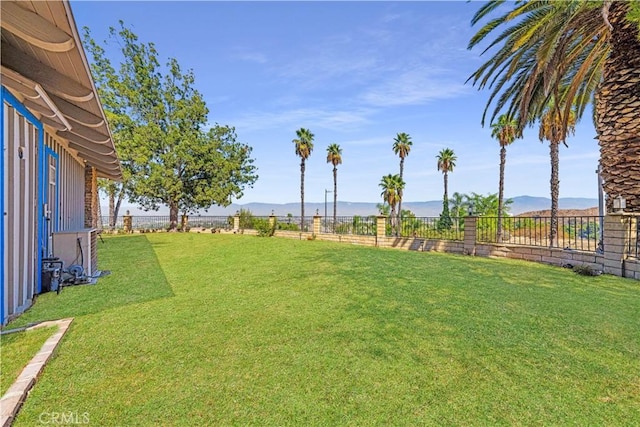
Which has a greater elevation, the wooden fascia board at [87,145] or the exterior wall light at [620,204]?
the wooden fascia board at [87,145]

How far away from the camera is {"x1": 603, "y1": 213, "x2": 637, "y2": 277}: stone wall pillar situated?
5855mm

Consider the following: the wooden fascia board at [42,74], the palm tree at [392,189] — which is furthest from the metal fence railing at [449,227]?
the palm tree at [392,189]

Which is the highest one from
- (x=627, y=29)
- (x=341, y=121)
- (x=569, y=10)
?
(x=341, y=121)

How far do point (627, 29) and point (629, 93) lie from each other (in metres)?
1.11

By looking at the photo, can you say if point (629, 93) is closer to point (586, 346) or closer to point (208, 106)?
point (586, 346)

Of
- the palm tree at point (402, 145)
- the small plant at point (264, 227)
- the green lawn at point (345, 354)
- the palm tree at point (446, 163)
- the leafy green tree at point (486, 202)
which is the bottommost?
the green lawn at point (345, 354)

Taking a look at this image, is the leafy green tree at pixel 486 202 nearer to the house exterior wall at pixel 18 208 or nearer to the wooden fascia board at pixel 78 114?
the wooden fascia board at pixel 78 114

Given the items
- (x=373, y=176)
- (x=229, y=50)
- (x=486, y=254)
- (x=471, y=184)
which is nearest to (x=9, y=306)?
(x=486, y=254)

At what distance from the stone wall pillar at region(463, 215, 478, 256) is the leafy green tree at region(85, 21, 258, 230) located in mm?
16268

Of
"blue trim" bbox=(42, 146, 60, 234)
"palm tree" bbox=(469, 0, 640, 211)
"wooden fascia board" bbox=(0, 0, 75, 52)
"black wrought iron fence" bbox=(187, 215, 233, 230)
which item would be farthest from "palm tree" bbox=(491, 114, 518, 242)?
"wooden fascia board" bbox=(0, 0, 75, 52)

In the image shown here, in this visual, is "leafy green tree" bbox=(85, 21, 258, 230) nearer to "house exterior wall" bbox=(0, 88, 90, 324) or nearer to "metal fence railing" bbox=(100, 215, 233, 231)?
"metal fence railing" bbox=(100, 215, 233, 231)

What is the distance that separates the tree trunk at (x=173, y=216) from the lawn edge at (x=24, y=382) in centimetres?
1924

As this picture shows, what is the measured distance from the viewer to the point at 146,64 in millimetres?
21266

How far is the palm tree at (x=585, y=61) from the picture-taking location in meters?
5.91
